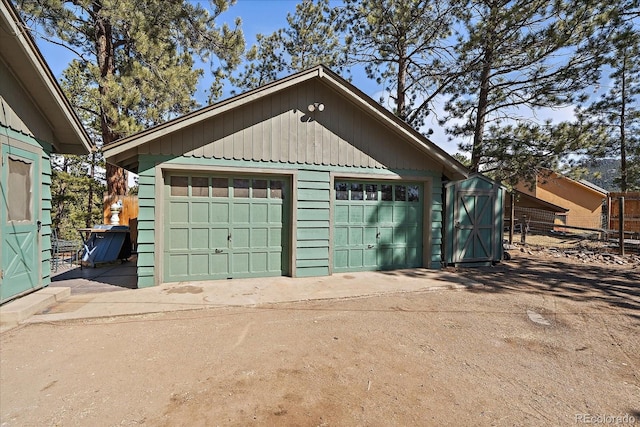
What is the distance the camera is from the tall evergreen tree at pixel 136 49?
27.5 feet

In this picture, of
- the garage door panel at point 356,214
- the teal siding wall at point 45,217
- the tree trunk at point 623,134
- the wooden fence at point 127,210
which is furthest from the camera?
the tree trunk at point 623,134

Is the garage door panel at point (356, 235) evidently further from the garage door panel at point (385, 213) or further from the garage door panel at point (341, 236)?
the garage door panel at point (385, 213)

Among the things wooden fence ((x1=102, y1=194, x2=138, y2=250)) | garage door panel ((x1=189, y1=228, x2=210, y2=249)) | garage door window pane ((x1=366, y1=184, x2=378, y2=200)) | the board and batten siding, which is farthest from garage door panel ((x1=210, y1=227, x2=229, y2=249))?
wooden fence ((x1=102, y1=194, x2=138, y2=250))

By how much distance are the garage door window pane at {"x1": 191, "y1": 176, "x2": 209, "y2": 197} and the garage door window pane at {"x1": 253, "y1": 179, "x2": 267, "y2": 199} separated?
90cm

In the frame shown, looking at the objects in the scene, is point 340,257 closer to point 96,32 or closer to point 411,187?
point 411,187

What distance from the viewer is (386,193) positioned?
709 cm

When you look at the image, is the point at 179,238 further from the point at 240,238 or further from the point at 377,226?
the point at 377,226

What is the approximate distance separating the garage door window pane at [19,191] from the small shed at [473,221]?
26.1 feet

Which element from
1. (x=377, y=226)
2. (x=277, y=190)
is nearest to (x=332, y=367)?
(x=277, y=190)

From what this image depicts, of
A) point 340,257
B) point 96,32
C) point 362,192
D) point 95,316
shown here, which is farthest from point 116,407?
point 96,32

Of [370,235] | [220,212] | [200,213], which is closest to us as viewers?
[200,213]

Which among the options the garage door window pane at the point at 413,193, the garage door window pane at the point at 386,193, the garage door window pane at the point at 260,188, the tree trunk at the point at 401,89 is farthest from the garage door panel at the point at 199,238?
the tree trunk at the point at 401,89

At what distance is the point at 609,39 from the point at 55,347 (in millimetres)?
13278

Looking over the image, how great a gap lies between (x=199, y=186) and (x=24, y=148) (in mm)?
2440
